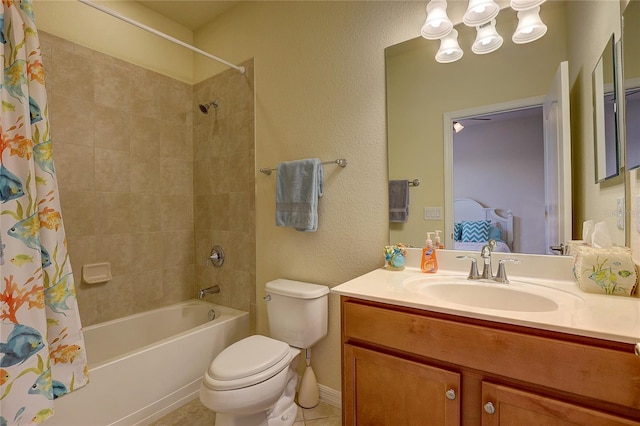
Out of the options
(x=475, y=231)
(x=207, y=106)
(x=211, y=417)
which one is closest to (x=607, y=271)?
(x=475, y=231)

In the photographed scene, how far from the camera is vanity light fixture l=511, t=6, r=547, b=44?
1251mm

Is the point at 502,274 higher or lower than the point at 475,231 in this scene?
lower

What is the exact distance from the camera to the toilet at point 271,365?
1.33 m

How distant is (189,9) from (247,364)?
257 cm

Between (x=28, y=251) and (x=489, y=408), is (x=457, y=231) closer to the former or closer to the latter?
(x=489, y=408)

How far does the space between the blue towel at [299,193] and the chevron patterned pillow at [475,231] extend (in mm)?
796

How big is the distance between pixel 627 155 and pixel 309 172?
1.36 metres

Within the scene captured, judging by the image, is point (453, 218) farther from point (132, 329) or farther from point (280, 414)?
point (132, 329)

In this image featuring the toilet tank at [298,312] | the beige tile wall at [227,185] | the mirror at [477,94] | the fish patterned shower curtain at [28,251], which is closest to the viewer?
the fish patterned shower curtain at [28,251]

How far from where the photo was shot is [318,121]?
1883 millimetres

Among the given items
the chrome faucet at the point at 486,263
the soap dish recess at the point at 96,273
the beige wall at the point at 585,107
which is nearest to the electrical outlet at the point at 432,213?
the chrome faucet at the point at 486,263

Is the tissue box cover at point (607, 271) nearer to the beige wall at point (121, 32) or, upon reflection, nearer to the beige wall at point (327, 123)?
the beige wall at point (327, 123)

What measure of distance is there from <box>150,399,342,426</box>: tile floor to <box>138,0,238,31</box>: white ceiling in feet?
9.13

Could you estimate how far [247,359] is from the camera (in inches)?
57.2
